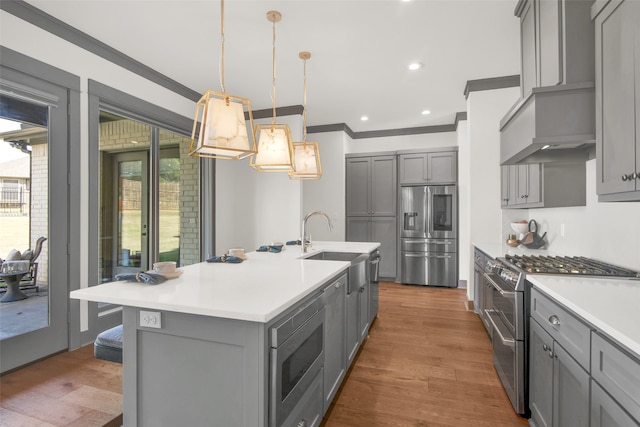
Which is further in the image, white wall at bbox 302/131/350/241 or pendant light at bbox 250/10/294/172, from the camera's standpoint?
white wall at bbox 302/131/350/241

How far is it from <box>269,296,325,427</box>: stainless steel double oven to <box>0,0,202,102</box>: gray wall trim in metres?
3.19

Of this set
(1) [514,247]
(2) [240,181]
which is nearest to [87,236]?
(2) [240,181]

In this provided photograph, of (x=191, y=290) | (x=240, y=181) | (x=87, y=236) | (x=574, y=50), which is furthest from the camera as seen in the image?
(x=240, y=181)

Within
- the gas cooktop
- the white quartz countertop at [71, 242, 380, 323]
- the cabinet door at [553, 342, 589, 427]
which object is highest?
the gas cooktop

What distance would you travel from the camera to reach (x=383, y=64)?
139 inches

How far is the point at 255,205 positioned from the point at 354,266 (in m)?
3.03

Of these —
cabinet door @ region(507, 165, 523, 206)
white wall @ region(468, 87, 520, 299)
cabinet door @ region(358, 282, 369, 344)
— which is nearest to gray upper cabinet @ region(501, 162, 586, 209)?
cabinet door @ region(507, 165, 523, 206)

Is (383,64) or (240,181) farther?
(240,181)

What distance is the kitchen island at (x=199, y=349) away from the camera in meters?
1.19

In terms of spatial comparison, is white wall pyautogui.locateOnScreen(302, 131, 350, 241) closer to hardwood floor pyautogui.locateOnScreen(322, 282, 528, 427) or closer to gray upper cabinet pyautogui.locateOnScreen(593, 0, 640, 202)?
hardwood floor pyautogui.locateOnScreen(322, 282, 528, 427)

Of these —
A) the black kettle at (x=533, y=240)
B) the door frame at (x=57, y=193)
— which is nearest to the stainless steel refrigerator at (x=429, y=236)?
the black kettle at (x=533, y=240)

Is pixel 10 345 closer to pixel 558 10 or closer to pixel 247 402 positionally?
pixel 247 402

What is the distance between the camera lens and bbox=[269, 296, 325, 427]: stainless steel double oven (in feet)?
4.02

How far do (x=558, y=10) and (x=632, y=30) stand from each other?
2.12ft
